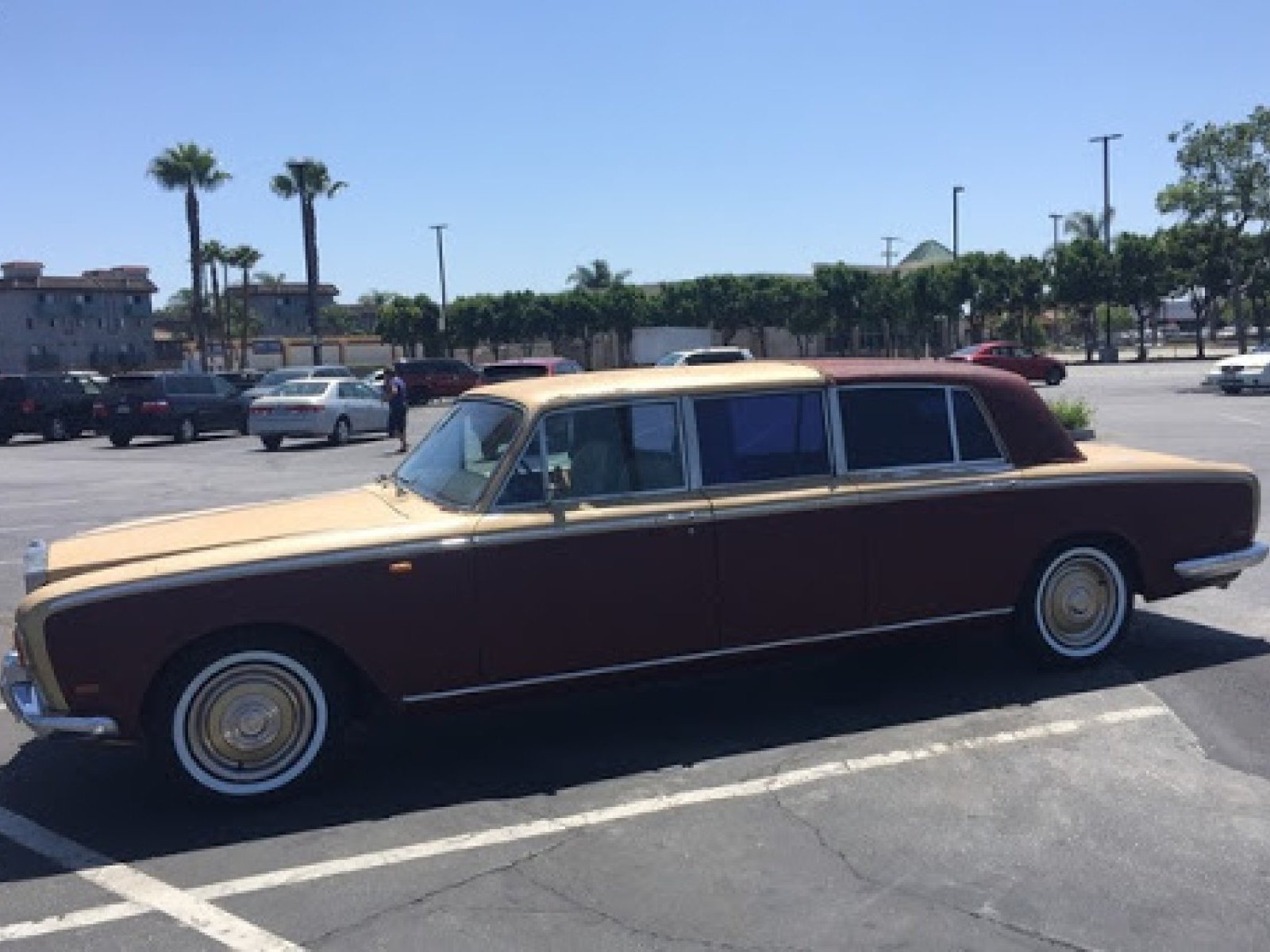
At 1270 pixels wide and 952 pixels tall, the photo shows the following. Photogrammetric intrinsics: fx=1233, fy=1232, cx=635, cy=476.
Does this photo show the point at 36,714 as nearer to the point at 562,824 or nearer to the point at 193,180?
the point at 562,824

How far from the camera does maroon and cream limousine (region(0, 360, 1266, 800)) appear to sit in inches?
187

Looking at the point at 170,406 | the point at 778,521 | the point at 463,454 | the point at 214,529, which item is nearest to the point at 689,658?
the point at 778,521

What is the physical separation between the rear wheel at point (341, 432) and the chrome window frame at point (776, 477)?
2047 centimetres

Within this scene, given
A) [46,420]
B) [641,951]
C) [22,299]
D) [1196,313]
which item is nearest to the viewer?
[641,951]

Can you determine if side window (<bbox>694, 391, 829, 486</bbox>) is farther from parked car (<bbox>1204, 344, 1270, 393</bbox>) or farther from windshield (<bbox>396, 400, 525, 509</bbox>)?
parked car (<bbox>1204, 344, 1270, 393</bbox>)

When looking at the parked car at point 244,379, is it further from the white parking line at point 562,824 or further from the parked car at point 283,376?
the white parking line at point 562,824

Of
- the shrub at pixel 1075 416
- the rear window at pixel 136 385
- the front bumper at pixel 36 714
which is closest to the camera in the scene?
the front bumper at pixel 36 714

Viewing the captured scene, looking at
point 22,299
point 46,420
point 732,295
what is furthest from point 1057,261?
point 22,299

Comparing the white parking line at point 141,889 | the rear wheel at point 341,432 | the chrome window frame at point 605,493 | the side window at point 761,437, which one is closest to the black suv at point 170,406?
the rear wheel at point 341,432

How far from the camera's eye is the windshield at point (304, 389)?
25.3 meters

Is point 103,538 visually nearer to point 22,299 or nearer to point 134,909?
point 134,909

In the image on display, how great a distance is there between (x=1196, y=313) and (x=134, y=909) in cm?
6280

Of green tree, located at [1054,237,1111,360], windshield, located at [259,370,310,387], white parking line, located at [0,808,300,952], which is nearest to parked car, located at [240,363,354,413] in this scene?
windshield, located at [259,370,310,387]

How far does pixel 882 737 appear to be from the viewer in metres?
5.40
